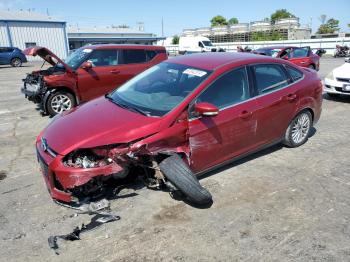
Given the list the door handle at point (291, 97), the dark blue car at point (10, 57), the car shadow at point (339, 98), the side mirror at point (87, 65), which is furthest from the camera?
the dark blue car at point (10, 57)

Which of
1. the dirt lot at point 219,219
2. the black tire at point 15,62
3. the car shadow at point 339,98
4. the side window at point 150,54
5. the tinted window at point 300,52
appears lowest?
the black tire at point 15,62

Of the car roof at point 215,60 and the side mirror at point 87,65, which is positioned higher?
the car roof at point 215,60

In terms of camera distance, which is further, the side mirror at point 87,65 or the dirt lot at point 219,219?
the side mirror at point 87,65

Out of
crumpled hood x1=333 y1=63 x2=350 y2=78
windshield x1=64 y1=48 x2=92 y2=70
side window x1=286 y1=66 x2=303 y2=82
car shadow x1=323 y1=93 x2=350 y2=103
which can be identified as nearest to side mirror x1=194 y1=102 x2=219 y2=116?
side window x1=286 y1=66 x2=303 y2=82

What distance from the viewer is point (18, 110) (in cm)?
919

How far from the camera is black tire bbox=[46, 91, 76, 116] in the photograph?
8094mm

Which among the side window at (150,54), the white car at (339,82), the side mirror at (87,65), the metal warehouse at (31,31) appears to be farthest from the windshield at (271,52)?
the metal warehouse at (31,31)

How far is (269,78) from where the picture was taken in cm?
497

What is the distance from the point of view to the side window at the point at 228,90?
4.19 meters

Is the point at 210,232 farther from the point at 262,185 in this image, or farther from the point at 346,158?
the point at 346,158

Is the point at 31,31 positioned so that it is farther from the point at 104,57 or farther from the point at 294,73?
the point at 294,73

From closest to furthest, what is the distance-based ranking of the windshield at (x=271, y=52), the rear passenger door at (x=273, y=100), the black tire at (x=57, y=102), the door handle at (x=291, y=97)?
the rear passenger door at (x=273, y=100) → the door handle at (x=291, y=97) → the black tire at (x=57, y=102) → the windshield at (x=271, y=52)

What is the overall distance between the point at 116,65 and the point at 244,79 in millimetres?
5340

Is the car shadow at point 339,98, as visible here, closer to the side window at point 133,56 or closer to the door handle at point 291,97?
the door handle at point 291,97
